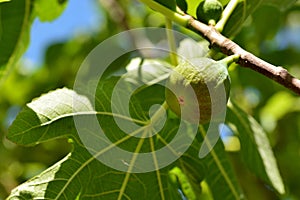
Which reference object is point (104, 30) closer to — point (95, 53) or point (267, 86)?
point (95, 53)

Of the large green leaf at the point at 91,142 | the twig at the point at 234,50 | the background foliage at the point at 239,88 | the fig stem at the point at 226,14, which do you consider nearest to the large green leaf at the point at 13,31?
the background foliage at the point at 239,88

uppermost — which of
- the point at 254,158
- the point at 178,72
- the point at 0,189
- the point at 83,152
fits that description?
the point at 178,72

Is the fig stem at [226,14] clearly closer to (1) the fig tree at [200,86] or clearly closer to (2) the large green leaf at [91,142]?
(1) the fig tree at [200,86]

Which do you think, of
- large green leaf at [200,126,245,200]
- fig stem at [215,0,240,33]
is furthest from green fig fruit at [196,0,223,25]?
large green leaf at [200,126,245,200]

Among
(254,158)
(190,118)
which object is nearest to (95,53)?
(254,158)

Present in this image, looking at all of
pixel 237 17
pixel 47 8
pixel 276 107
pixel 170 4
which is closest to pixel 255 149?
pixel 237 17

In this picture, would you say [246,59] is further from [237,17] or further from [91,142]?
[91,142]
